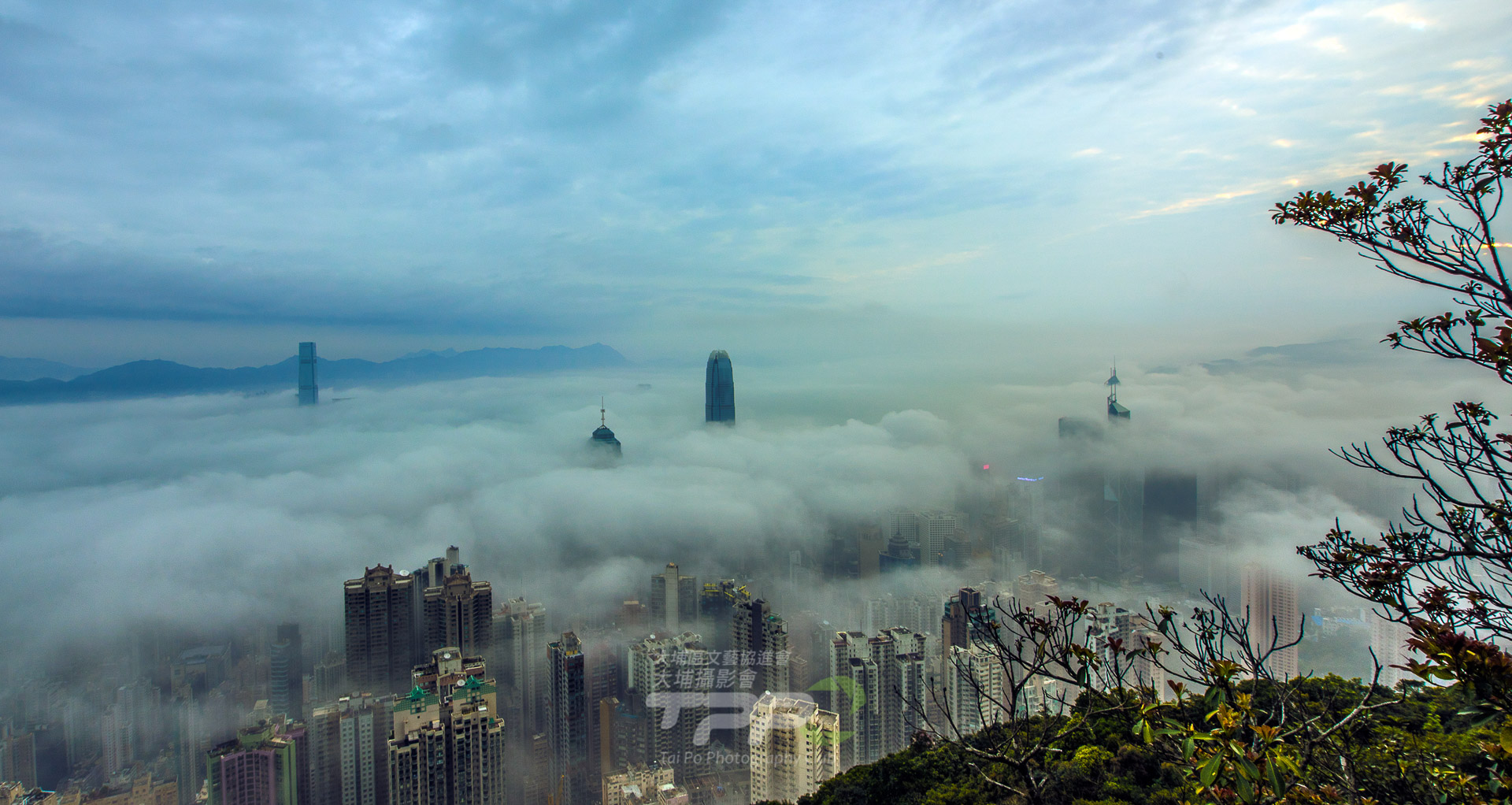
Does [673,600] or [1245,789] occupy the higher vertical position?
[1245,789]

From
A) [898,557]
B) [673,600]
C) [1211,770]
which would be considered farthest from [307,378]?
[1211,770]

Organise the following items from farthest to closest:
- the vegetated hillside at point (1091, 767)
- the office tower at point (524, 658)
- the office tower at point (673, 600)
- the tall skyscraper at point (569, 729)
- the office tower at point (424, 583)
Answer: the office tower at point (673, 600), the office tower at point (424, 583), the office tower at point (524, 658), the tall skyscraper at point (569, 729), the vegetated hillside at point (1091, 767)

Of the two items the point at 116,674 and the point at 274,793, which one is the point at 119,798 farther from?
the point at 116,674

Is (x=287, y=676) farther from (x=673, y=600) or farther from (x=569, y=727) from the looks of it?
(x=673, y=600)

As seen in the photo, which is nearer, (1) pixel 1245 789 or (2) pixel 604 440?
(1) pixel 1245 789

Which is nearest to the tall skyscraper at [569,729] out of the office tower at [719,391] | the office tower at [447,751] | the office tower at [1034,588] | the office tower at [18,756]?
the office tower at [447,751]

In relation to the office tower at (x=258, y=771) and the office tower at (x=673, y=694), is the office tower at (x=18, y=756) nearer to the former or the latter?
the office tower at (x=258, y=771)

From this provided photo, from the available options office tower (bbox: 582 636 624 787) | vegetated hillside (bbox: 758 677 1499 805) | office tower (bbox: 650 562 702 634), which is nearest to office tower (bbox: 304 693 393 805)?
office tower (bbox: 582 636 624 787)
